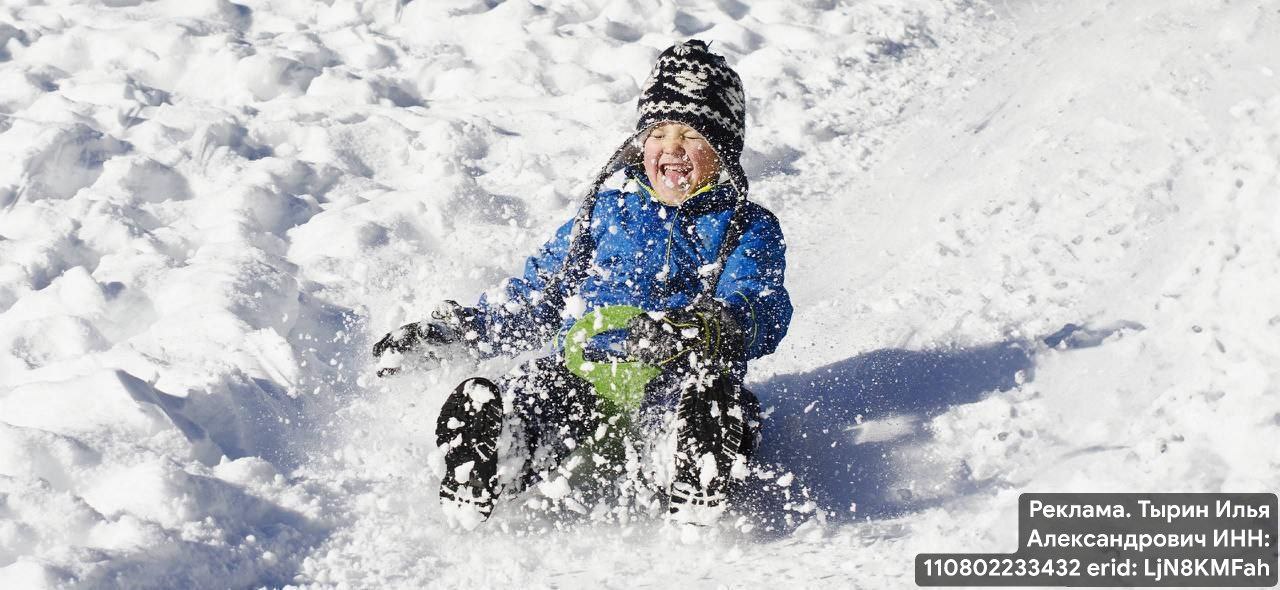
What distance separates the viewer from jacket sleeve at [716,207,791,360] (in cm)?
302

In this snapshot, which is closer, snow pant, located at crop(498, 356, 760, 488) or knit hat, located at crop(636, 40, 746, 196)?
snow pant, located at crop(498, 356, 760, 488)

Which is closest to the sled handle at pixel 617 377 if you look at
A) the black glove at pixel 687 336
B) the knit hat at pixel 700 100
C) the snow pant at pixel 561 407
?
the snow pant at pixel 561 407

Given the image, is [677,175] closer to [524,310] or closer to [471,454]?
[524,310]

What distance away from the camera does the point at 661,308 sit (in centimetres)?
325

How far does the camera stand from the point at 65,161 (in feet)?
16.4

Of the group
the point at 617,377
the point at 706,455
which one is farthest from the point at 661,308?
the point at 706,455

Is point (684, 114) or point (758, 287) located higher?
point (684, 114)

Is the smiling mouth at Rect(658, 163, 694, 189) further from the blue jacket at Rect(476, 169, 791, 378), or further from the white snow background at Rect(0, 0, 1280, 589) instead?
the white snow background at Rect(0, 0, 1280, 589)

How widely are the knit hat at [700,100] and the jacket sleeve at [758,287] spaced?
18 centimetres

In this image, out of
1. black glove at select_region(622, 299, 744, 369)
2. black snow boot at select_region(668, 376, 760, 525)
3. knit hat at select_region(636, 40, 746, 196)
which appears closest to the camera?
black snow boot at select_region(668, 376, 760, 525)

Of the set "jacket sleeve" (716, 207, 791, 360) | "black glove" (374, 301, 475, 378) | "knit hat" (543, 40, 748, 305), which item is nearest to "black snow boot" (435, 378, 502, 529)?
"black glove" (374, 301, 475, 378)

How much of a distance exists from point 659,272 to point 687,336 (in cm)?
52

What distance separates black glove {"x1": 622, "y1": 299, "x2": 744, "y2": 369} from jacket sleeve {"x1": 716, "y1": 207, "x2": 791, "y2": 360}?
0.30ft

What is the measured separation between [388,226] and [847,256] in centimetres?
201
